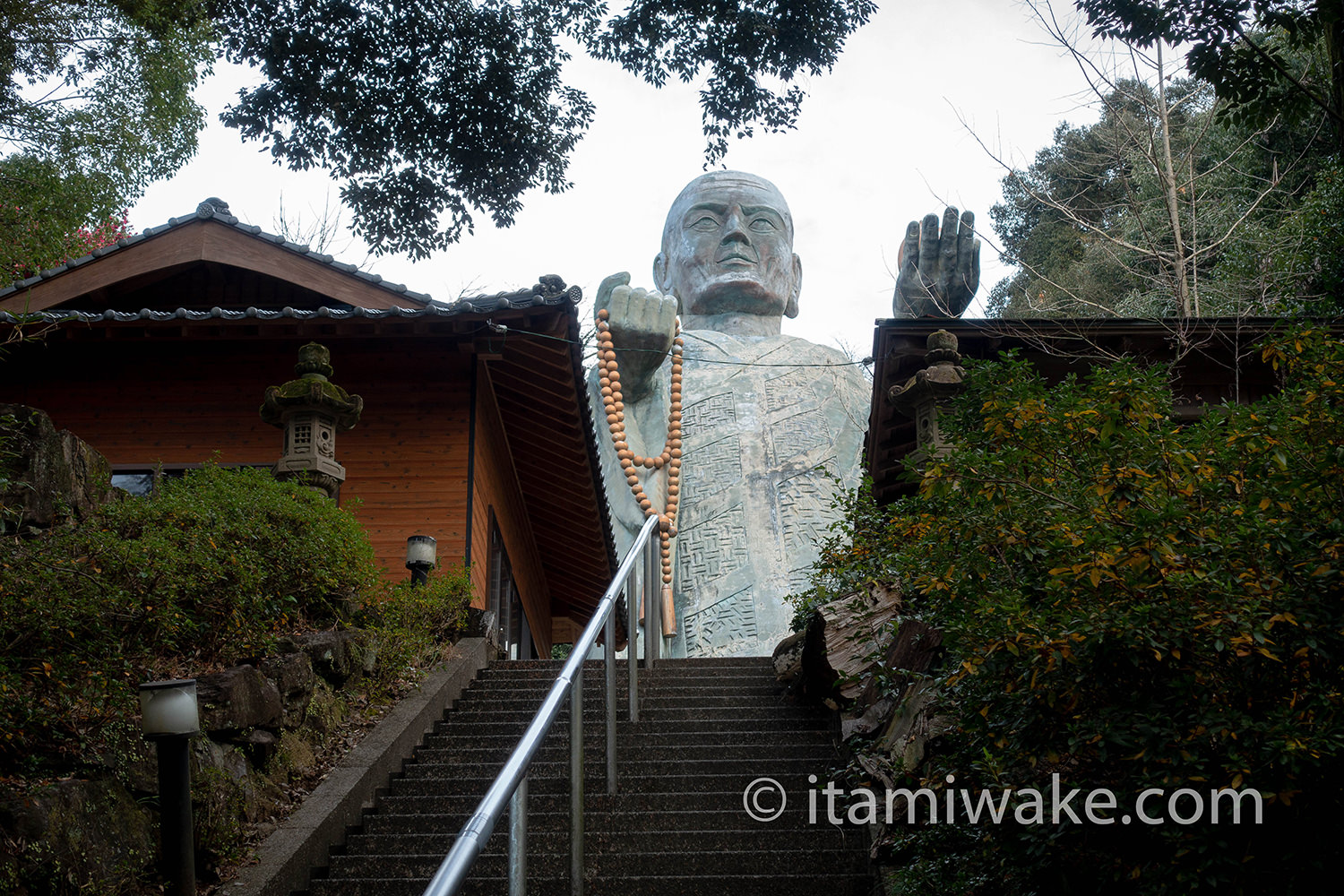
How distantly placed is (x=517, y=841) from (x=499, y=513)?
898 cm

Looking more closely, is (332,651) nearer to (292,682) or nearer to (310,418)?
(292,682)

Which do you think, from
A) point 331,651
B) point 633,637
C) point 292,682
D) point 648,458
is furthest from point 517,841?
point 648,458

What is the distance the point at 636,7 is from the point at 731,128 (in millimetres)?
1092

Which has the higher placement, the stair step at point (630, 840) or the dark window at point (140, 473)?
the dark window at point (140, 473)

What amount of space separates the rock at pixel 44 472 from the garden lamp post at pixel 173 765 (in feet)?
6.74

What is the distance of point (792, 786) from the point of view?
538 centimetres

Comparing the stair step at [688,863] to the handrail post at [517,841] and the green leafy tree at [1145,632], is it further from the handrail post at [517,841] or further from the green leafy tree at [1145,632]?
the handrail post at [517,841]

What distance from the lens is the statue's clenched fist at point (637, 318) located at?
11812 millimetres

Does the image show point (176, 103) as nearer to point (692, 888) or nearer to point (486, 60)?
point (486, 60)

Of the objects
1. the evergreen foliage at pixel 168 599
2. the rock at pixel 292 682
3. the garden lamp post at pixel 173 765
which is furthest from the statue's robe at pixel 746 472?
the garden lamp post at pixel 173 765

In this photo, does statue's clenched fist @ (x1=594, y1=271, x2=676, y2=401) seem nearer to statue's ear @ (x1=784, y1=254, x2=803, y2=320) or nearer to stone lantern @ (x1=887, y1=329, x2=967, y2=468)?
stone lantern @ (x1=887, y1=329, x2=967, y2=468)

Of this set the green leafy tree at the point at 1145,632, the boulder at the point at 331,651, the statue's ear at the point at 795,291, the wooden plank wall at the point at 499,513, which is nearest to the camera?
the green leafy tree at the point at 1145,632

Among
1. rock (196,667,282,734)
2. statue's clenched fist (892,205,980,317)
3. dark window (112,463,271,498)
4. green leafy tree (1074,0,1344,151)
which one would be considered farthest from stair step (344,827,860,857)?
statue's clenched fist (892,205,980,317)

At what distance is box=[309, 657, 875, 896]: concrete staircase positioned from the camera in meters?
4.50
